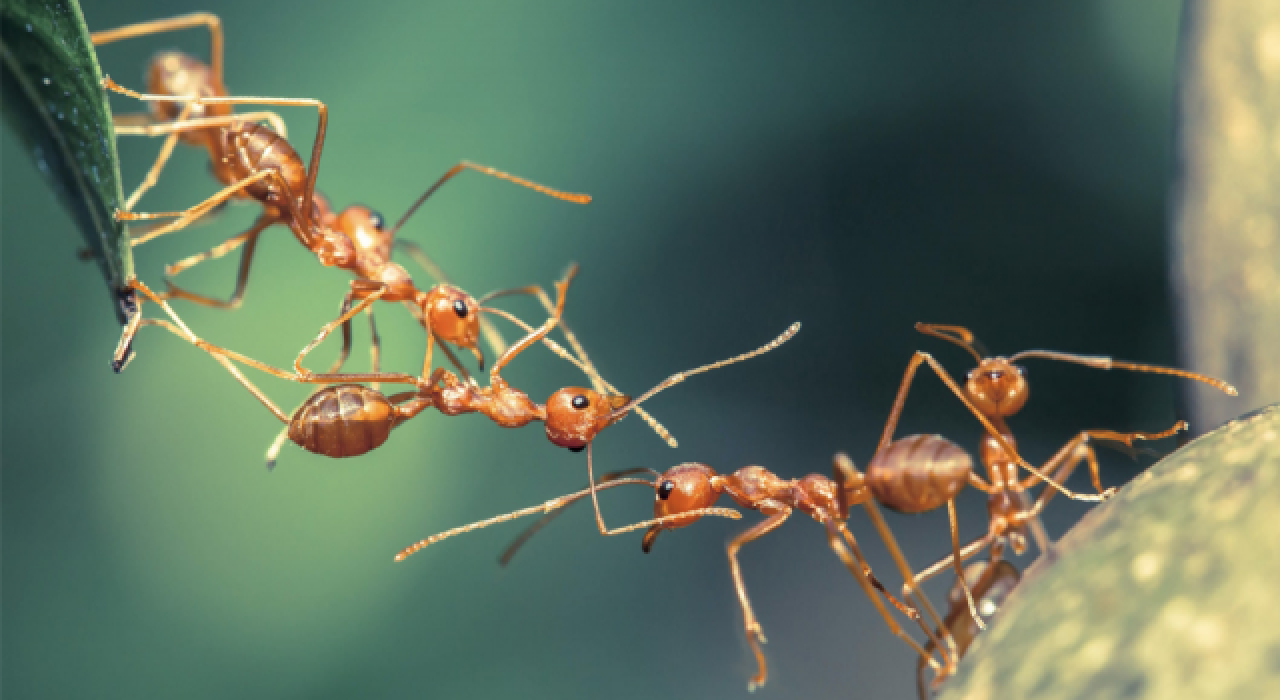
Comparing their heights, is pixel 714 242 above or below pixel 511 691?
above

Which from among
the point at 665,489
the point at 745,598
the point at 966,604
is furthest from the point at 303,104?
the point at 966,604

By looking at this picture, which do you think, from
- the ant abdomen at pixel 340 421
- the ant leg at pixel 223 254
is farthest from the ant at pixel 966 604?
the ant leg at pixel 223 254

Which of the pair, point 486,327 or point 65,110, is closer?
point 65,110

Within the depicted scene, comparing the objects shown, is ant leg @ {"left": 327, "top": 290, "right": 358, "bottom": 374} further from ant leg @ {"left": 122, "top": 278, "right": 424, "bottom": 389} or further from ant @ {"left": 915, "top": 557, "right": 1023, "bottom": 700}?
ant @ {"left": 915, "top": 557, "right": 1023, "bottom": 700}

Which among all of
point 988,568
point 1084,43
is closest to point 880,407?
point 1084,43

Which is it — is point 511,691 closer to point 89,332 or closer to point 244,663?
point 244,663

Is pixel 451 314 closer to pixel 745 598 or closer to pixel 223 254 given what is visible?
pixel 223 254
